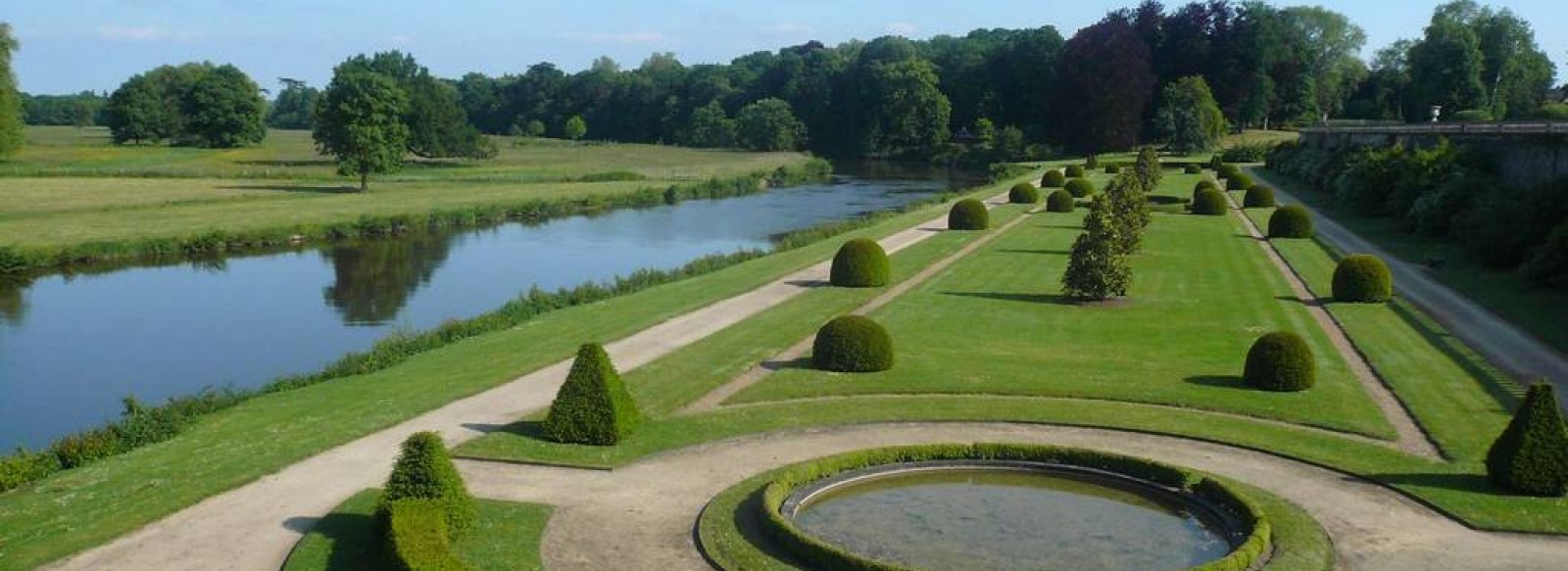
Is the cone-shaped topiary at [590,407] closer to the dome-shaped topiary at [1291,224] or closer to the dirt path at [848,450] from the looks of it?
the dirt path at [848,450]

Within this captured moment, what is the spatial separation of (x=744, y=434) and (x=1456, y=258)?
1171 inches

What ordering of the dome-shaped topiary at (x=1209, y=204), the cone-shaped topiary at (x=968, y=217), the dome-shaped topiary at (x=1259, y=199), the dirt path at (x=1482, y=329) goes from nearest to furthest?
1. the dirt path at (x=1482, y=329)
2. the cone-shaped topiary at (x=968, y=217)
3. the dome-shaped topiary at (x=1209, y=204)
4. the dome-shaped topiary at (x=1259, y=199)

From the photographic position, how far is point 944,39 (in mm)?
195750

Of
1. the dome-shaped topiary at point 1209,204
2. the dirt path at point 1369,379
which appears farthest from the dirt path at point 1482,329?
the dome-shaped topiary at point 1209,204

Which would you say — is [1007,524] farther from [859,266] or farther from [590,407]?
[859,266]

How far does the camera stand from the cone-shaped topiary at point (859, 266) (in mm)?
33906

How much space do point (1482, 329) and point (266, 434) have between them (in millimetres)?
25496

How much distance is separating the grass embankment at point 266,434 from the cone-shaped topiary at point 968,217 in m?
20.0

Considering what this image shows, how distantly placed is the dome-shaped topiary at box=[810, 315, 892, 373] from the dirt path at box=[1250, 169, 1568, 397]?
11.5m

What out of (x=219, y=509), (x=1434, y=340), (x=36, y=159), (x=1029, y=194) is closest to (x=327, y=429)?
(x=219, y=509)

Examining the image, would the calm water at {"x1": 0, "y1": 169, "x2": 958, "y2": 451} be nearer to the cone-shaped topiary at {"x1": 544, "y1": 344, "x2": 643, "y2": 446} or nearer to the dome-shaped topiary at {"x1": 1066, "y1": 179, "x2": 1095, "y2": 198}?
the cone-shaped topiary at {"x1": 544, "y1": 344, "x2": 643, "y2": 446}

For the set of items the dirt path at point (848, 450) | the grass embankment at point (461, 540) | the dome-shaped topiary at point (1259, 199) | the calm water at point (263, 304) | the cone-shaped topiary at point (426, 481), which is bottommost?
the calm water at point (263, 304)

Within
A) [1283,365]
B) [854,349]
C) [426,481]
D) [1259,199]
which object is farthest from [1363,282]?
[1259,199]

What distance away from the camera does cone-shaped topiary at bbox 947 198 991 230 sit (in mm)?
49031
